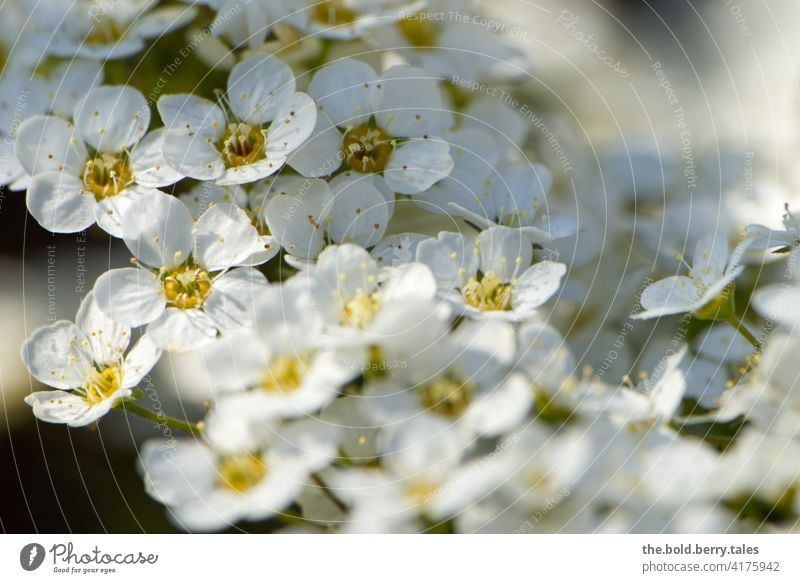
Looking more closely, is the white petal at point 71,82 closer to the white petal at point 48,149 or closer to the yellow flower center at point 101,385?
the white petal at point 48,149

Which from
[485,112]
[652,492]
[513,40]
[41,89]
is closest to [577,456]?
[652,492]

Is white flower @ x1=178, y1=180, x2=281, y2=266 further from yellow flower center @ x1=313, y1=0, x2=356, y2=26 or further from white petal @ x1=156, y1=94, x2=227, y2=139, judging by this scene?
yellow flower center @ x1=313, y1=0, x2=356, y2=26

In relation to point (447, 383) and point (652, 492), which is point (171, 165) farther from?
point (652, 492)

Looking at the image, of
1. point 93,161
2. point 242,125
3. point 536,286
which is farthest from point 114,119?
point 536,286

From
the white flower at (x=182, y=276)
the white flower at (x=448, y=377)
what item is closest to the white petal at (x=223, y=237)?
the white flower at (x=182, y=276)

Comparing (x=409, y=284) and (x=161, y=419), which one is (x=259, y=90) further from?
(x=161, y=419)
